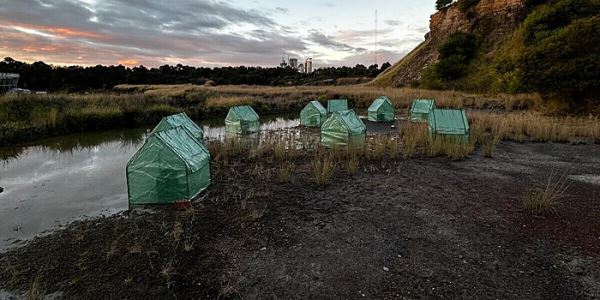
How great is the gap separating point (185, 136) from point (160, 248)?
2729mm

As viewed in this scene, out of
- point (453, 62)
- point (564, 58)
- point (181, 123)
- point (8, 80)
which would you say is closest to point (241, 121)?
point (181, 123)

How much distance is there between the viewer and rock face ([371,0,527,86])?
34.0 meters

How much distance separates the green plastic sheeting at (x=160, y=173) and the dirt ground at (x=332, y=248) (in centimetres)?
30

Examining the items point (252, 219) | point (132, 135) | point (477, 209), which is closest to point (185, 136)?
point (252, 219)

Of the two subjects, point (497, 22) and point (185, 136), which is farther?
point (497, 22)

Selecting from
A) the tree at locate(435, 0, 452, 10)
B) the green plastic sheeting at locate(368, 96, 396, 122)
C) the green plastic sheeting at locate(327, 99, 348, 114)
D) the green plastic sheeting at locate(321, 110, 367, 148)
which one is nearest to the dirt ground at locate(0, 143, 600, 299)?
the green plastic sheeting at locate(321, 110, 367, 148)

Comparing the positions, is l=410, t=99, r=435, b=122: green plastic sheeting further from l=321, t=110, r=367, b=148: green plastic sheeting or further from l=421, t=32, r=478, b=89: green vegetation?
l=421, t=32, r=478, b=89: green vegetation

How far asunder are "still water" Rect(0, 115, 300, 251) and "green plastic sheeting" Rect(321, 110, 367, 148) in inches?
212

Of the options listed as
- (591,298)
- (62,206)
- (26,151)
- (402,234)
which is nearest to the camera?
(591,298)

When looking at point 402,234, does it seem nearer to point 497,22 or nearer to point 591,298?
point 591,298

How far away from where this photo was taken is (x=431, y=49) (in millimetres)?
43656

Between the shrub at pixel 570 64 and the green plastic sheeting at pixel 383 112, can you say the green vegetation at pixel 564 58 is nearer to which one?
the shrub at pixel 570 64

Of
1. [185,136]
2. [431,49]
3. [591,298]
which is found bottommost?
[591,298]

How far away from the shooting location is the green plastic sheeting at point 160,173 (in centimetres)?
544
